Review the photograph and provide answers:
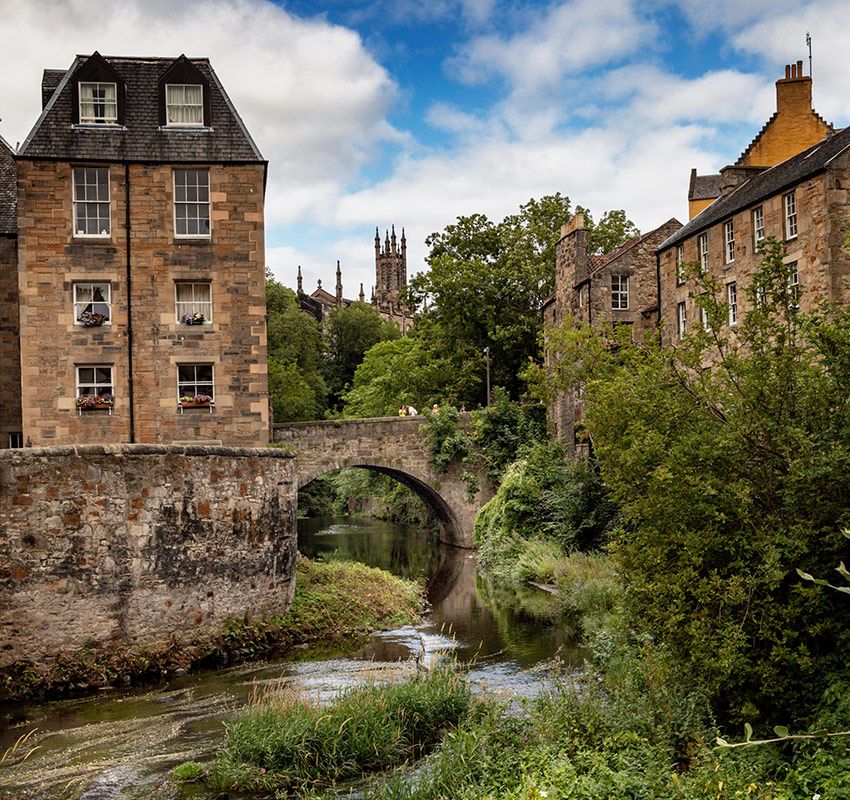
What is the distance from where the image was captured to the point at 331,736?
1275 centimetres

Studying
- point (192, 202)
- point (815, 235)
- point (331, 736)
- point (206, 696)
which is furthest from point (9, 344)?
point (815, 235)

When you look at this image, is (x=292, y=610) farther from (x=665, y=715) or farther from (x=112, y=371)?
(x=665, y=715)

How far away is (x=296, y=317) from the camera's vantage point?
64812mm

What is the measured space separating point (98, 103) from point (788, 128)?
21934 mm

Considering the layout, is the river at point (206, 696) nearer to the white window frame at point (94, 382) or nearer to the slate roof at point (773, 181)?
the white window frame at point (94, 382)

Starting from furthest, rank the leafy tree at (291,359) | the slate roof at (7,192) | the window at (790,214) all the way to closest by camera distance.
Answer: the leafy tree at (291,359)
the slate roof at (7,192)
the window at (790,214)

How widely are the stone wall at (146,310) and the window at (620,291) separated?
52.7 ft

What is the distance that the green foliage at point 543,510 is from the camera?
31.6 m

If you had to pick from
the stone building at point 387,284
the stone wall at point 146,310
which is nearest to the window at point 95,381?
the stone wall at point 146,310

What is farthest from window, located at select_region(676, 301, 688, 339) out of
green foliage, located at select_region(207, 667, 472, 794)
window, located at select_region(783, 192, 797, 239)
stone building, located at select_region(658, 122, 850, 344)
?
green foliage, located at select_region(207, 667, 472, 794)

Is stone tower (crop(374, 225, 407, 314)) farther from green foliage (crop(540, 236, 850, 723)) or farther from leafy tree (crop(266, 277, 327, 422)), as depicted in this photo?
green foliage (crop(540, 236, 850, 723))

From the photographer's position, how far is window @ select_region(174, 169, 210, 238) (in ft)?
84.6

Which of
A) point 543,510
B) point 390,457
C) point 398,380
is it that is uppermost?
point 398,380

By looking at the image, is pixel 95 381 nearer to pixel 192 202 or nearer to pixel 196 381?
pixel 196 381
